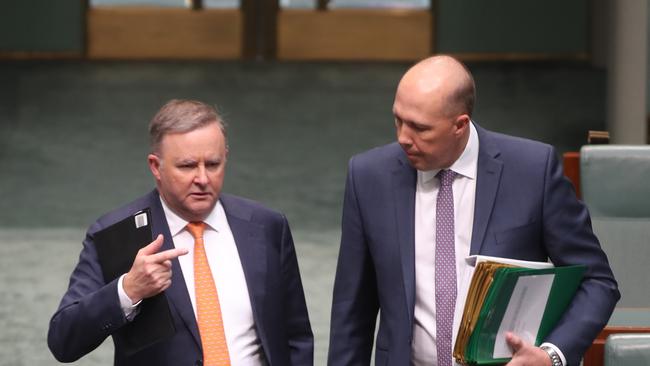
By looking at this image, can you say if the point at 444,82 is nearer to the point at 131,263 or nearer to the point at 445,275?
the point at 445,275

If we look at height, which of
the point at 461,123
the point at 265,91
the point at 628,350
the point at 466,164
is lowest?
the point at 265,91

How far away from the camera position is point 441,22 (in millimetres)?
11477

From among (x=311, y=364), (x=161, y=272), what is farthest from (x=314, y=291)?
(x=161, y=272)

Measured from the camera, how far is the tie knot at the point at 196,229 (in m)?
2.96

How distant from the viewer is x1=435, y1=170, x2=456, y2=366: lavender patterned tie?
2.80 metres

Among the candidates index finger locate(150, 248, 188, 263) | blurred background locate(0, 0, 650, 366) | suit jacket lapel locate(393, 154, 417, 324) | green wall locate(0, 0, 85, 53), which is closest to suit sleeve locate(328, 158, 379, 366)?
suit jacket lapel locate(393, 154, 417, 324)

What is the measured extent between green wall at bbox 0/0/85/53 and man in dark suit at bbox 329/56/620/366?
882cm

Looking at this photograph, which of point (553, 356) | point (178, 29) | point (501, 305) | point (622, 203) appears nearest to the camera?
point (501, 305)

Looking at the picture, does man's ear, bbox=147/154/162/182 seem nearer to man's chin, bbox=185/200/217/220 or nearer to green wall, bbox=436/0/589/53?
man's chin, bbox=185/200/217/220

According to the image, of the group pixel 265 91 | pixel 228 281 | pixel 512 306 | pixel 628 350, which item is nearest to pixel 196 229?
pixel 228 281

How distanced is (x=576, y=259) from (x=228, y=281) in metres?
0.75

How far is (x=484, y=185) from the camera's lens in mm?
2887

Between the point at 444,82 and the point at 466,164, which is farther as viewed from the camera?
the point at 466,164

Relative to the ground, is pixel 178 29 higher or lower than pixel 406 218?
lower
